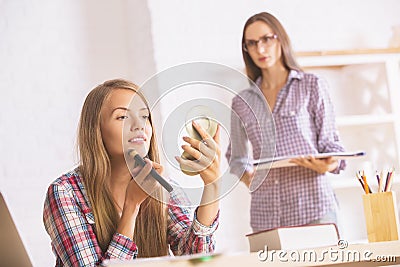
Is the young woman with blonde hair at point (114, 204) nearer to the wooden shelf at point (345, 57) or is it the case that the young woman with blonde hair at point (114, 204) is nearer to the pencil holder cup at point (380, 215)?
the pencil holder cup at point (380, 215)

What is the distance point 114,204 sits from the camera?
5.14 ft

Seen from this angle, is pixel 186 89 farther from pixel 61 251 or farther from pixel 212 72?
pixel 61 251

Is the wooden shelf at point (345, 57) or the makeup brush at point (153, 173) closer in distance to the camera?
the makeup brush at point (153, 173)

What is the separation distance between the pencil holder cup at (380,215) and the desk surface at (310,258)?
0.76ft

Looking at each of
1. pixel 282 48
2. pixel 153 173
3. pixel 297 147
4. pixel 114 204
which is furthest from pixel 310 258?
pixel 282 48

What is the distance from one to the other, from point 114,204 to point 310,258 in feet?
1.81

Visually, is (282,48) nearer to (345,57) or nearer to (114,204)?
(345,57)

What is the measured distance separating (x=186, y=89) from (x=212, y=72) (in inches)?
6.6

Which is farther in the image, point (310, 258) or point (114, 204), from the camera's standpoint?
point (114, 204)

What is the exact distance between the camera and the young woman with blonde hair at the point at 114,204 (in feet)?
4.51

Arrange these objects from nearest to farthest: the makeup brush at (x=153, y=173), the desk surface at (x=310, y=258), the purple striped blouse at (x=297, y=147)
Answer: the desk surface at (x=310, y=258) → the makeup brush at (x=153, y=173) → the purple striped blouse at (x=297, y=147)

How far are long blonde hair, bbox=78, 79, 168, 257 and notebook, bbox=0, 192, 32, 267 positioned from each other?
6.6 inches

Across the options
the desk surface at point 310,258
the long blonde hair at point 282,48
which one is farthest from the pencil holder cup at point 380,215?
the long blonde hair at point 282,48

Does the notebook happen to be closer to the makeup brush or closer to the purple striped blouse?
the makeup brush
